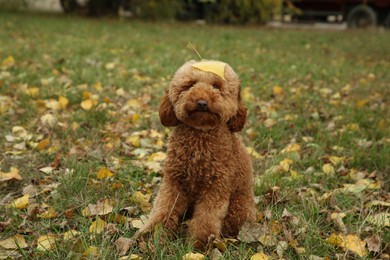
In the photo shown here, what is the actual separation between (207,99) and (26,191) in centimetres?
141

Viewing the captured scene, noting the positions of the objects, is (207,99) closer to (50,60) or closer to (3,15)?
(50,60)

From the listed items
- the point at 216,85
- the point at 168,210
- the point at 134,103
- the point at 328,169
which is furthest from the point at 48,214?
the point at 134,103

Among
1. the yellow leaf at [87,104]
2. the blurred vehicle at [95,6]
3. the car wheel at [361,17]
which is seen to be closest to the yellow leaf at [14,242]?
the yellow leaf at [87,104]

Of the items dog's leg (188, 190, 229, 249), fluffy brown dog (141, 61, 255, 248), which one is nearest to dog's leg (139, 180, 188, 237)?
fluffy brown dog (141, 61, 255, 248)

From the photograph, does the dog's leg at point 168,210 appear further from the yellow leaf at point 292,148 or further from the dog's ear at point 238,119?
the yellow leaf at point 292,148

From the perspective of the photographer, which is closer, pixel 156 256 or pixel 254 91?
pixel 156 256

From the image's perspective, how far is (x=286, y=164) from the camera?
344 cm

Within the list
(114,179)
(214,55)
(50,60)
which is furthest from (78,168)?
(214,55)

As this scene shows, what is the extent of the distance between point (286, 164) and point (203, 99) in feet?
4.81

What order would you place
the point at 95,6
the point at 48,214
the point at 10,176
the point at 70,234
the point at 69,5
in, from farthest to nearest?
the point at 69,5 → the point at 95,6 → the point at 10,176 → the point at 48,214 → the point at 70,234

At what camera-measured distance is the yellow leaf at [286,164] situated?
3.40 meters

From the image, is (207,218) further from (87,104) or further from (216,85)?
(87,104)

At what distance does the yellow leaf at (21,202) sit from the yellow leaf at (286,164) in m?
1.73

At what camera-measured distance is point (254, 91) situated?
5.71m
